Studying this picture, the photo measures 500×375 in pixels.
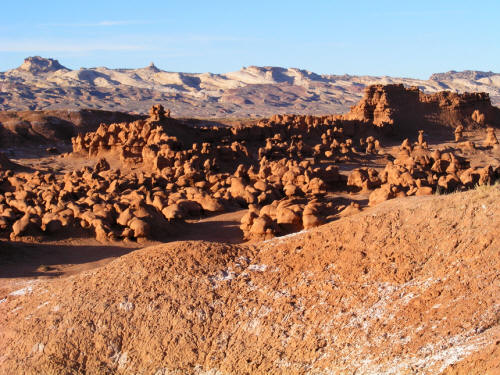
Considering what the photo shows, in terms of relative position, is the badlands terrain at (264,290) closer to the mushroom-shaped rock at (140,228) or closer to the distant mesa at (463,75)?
the mushroom-shaped rock at (140,228)

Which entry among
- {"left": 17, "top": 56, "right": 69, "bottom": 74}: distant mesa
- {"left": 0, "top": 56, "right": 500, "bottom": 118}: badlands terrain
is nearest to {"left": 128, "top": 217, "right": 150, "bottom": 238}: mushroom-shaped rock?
{"left": 0, "top": 56, "right": 500, "bottom": 118}: badlands terrain

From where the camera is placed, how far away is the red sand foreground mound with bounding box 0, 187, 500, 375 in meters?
4.99

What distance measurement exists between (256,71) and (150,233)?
Answer: 109754mm

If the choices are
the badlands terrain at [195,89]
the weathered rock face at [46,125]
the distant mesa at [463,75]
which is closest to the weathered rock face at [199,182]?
the weathered rock face at [46,125]

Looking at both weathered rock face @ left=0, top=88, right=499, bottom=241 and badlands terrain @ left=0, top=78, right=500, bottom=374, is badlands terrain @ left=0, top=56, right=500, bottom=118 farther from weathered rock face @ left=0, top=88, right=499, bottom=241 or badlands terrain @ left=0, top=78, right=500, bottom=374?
badlands terrain @ left=0, top=78, right=500, bottom=374

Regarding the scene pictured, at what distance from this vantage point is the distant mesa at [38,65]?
110m

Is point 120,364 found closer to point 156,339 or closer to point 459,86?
point 156,339

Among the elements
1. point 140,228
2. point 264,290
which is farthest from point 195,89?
point 264,290

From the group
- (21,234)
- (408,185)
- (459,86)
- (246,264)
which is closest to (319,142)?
(408,185)

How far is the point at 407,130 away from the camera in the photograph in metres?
28.9

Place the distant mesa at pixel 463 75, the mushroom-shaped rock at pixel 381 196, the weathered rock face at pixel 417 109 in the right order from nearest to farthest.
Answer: the mushroom-shaped rock at pixel 381 196, the weathered rock face at pixel 417 109, the distant mesa at pixel 463 75

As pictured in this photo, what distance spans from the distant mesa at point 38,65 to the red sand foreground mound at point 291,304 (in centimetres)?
11095

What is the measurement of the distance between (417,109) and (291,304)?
26045 mm

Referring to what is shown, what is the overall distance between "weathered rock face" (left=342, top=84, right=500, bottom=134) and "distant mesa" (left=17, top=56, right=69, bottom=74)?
302ft
